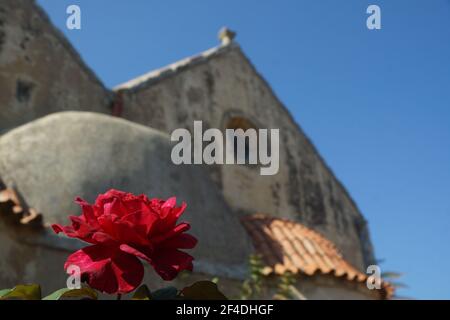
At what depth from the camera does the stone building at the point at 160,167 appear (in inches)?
225

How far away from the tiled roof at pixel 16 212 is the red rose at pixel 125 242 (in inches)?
168

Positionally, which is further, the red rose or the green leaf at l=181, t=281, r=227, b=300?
the green leaf at l=181, t=281, r=227, b=300

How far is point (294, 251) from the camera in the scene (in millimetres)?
7691

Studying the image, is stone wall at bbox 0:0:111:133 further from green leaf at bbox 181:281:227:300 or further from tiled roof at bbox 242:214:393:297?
green leaf at bbox 181:281:227:300


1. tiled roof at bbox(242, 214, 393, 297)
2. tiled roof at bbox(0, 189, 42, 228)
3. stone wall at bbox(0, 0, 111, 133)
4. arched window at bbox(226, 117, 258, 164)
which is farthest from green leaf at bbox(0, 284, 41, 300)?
arched window at bbox(226, 117, 258, 164)

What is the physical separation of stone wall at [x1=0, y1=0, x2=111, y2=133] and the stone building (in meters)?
0.02

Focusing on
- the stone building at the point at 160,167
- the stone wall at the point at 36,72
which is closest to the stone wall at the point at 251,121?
the stone building at the point at 160,167

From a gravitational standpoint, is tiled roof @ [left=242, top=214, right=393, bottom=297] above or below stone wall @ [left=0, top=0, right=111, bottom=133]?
below

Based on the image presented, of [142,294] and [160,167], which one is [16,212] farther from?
[142,294]

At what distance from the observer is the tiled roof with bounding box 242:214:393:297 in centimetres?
709

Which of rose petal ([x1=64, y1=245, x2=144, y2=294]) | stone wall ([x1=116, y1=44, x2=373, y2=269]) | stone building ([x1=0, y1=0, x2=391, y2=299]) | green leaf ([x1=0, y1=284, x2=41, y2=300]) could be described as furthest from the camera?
stone wall ([x1=116, y1=44, x2=373, y2=269])

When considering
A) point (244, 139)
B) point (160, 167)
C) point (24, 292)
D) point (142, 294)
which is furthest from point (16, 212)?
point (244, 139)

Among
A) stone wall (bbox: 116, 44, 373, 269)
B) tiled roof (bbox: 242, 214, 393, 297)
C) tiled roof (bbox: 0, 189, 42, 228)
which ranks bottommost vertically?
tiled roof (bbox: 242, 214, 393, 297)
